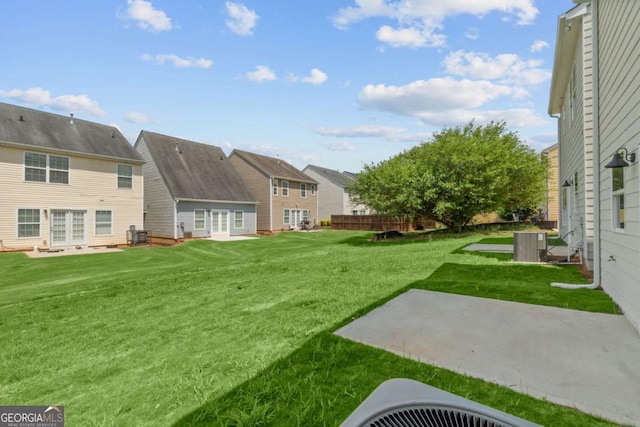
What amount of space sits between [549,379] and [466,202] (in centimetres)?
1461

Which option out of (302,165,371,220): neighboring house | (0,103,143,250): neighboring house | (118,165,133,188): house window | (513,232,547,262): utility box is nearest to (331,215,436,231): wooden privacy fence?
(302,165,371,220): neighboring house

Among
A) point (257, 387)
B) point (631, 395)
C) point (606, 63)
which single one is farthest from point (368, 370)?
point (606, 63)

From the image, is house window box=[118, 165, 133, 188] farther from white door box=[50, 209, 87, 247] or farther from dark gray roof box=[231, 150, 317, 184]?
dark gray roof box=[231, 150, 317, 184]

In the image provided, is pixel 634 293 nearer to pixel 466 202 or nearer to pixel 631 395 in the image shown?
pixel 631 395

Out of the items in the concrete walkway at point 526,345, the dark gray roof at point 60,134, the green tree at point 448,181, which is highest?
the dark gray roof at point 60,134

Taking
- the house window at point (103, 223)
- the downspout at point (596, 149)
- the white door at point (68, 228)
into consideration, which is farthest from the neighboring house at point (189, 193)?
the downspout at point (596, 149)

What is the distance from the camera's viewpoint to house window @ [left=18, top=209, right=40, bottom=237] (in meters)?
14.2

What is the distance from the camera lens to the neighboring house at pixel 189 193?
1866 cm

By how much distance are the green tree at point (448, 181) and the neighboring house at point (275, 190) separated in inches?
350

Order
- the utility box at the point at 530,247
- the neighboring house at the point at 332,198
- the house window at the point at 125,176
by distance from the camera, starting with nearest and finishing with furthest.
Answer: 1. the utility box at the point at 530,247
2. the house window at the point at 125,176
3. the neighboring house at the point at 332,198

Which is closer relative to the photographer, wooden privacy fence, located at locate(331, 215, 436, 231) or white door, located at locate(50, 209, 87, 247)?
white door, located at locate(50, 209, 87, 247)

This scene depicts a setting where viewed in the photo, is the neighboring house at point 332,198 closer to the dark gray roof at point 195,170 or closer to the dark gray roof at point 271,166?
the dark gray roof at point 271,166

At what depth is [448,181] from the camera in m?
15.4

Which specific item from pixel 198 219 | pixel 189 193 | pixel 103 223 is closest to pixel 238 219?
pixel 198 219
